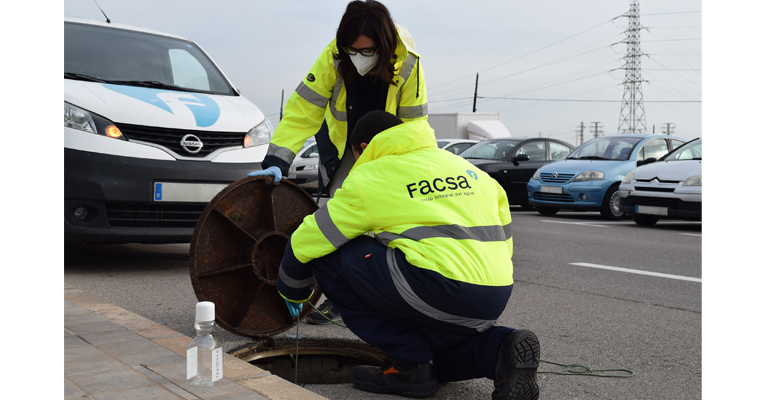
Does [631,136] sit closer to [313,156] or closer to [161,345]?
[313,156]

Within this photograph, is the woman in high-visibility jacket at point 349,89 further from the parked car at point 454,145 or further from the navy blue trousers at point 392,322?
the parked car at point 454,145

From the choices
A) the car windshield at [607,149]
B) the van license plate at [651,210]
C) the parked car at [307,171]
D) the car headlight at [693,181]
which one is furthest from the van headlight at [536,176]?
the parked car at [307,171]

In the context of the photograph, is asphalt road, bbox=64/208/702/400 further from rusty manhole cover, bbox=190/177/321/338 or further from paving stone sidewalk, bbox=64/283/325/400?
→ paving stone sidewalk, bbox=64/283/325/400

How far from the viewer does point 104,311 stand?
3812 mm

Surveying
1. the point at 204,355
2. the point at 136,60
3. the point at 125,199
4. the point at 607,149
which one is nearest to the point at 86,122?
the point at 125,199

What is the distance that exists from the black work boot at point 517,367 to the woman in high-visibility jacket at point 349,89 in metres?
1.52

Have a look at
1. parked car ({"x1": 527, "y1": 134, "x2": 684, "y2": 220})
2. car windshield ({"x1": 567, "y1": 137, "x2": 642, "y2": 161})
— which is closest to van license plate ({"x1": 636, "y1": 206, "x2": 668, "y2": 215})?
parked car ({"x1": 527, "y1": 134, "x2": 684, "y2": 220})

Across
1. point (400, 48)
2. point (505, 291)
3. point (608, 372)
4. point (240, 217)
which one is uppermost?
point (400, 48)

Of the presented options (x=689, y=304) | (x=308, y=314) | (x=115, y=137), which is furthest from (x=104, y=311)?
(x=689, y=304)

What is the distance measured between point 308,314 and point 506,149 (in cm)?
1079

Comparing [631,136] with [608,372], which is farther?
[631,136]

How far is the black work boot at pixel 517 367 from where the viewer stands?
268 cm

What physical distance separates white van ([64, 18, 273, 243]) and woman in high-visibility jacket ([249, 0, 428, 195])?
5.48 feet

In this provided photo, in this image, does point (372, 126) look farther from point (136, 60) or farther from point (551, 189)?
point (551, 189)
